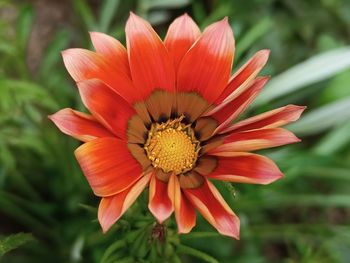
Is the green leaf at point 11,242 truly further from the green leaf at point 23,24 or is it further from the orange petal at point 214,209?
the green leaf at point 23,24

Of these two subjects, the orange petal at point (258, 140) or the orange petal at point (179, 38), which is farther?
the orange petal at point (179, 38)

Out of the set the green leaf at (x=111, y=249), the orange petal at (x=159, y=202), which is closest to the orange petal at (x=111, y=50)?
the orange petal at (x=159, y=202)

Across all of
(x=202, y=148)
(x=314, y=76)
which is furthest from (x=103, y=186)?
(x=314, y=76)

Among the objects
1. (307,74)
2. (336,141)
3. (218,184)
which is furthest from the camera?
(336,141)

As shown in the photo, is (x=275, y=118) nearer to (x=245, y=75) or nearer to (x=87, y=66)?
(x=245, y=75)

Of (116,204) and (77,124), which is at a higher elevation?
(77,124)

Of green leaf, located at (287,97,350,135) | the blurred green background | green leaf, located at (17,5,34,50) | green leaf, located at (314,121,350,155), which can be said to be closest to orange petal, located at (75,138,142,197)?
the blurred green background

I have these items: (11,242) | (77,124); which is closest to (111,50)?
(77,124)

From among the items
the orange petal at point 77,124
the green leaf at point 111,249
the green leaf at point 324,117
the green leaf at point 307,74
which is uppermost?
the orange petal at point 77,124
